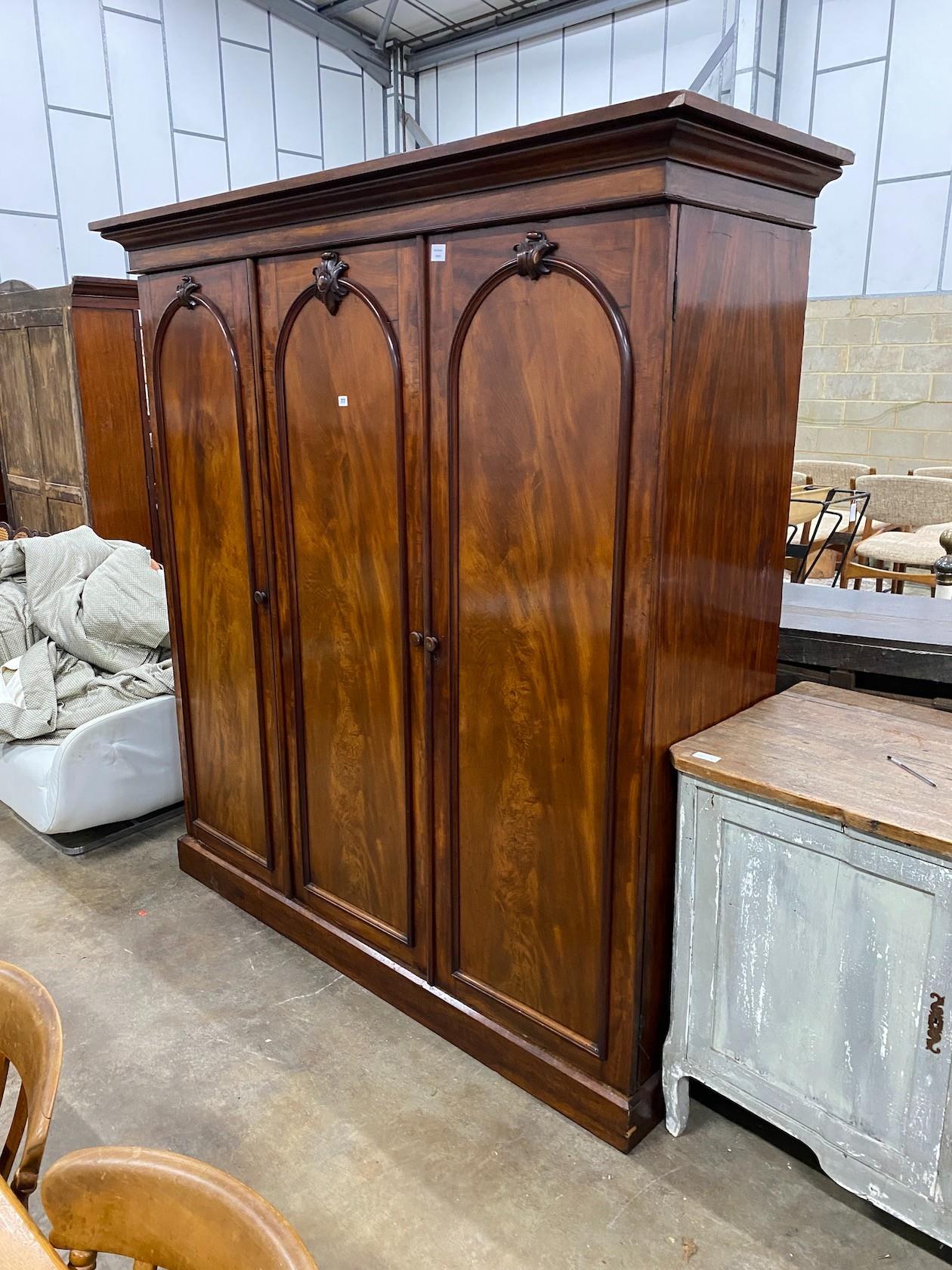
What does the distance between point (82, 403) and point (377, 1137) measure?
4.43 m

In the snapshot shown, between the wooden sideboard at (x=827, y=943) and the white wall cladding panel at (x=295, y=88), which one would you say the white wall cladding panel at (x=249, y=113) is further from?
the wooden sideboard at (x=827, y=943)

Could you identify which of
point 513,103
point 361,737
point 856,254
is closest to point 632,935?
point 361,737

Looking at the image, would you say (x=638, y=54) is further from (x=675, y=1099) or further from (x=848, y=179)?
(x=675, y=1099)

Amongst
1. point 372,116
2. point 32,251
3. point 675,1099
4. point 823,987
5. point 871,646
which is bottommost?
point 675,1099

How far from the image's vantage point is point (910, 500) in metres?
5.28

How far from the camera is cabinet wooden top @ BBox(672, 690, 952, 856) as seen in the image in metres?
1.56

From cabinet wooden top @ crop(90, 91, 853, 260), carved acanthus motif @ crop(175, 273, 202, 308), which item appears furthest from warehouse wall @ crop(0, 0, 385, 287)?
cabinet wooden top @ crop(90, 91, 853, 260)

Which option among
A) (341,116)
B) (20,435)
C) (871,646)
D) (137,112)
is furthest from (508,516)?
(341,116)

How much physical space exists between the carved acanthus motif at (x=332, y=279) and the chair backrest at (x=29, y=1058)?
4.98ft

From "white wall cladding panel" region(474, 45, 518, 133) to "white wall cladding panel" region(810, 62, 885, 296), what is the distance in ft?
8.54

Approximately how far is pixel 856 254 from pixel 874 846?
610 cm

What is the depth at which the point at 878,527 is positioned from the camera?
576 centimetres

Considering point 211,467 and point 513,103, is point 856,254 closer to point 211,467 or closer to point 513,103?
point 513,103

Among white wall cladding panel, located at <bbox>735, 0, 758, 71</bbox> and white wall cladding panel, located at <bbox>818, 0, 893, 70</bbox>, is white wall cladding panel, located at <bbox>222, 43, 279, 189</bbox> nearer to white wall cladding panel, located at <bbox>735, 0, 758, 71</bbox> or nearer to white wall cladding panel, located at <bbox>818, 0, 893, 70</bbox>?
white wall cladding panel, located at <bbox>735, 0, 758, 71</bbox>
